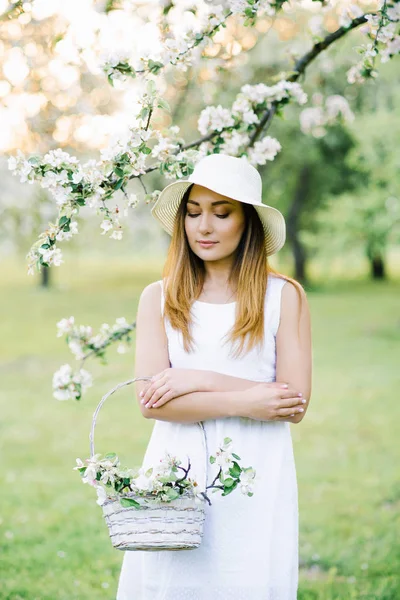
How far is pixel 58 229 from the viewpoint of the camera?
2.62 meters

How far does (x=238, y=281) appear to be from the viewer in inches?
110

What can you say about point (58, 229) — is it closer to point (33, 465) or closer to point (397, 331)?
point (33, 465)

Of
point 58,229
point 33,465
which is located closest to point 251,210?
point 58,229

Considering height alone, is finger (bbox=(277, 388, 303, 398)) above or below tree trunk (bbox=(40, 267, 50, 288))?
below

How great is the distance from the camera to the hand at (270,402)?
2.57 m

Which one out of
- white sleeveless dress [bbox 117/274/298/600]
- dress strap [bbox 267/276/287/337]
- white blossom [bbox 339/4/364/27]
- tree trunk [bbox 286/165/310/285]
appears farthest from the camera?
tree trunk [bbox 286/165/310/285]

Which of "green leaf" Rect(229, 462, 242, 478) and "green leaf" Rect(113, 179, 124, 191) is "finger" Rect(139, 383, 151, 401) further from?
"green leaf" Rect(113, 179, 124, 191)

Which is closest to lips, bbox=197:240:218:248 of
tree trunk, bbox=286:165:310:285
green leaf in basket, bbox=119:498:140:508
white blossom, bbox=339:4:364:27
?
green leaf in basket, bbox=119:498:140:508

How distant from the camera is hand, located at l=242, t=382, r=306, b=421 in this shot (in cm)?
257

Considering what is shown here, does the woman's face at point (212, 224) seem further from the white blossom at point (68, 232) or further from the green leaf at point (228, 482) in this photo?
the green leaf at point (228, 482)

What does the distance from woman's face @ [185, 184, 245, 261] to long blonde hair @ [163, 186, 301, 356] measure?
68 mm

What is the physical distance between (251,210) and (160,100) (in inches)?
20.7

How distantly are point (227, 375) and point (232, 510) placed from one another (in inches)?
18.4

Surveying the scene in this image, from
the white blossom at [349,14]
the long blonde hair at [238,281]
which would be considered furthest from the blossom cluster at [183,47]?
the long blonde hair at [238,281]
